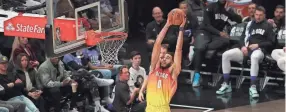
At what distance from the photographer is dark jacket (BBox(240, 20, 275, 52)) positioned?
1396 centimetres

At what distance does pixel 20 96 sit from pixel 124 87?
171cm

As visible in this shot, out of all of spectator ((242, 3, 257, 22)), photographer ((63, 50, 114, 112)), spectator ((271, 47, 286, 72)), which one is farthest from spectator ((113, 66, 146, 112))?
spectator ((242, 3, 257, 22))

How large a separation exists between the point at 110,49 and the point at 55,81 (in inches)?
52.4

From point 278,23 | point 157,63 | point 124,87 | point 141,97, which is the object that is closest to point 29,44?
point 124,87

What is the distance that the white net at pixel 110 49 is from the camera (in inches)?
500

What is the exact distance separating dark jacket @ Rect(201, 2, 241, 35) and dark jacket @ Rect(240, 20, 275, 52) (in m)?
0.86

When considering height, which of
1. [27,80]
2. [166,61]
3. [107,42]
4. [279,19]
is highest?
[279,19]

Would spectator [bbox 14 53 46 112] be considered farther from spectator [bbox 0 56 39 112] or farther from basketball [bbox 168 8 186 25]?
basketball [bbox 168 8 186 25]

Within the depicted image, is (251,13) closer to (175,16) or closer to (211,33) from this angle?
(211,33)

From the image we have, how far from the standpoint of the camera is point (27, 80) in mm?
11805

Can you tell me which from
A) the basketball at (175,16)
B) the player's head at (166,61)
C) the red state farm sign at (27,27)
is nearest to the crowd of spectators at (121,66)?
the player's head at (166,61)

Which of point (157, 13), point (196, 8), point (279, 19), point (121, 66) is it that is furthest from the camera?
point (196, 8)

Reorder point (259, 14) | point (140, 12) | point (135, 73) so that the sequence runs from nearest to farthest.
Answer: point (135, 73), point (259, 14), point (140, 12)

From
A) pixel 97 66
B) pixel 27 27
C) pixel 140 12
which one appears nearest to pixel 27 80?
pixel 27 27
